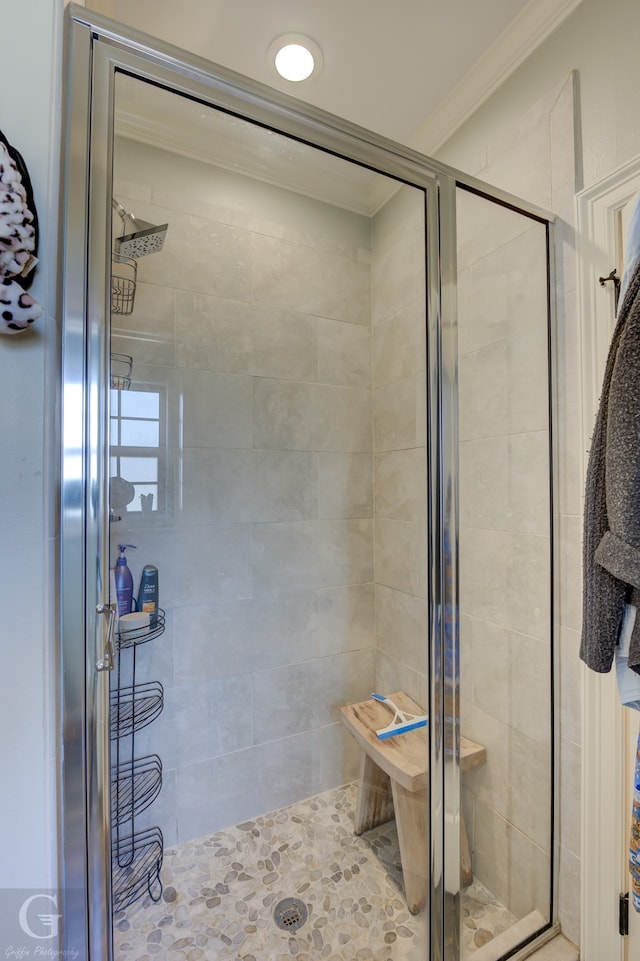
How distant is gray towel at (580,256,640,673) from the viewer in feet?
1.89

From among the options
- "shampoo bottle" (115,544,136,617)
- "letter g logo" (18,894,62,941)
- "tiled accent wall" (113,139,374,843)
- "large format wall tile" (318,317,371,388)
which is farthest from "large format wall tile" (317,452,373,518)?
"letter g logo" (18,894,62,941)

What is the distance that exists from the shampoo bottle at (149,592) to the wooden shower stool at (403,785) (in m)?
0.79

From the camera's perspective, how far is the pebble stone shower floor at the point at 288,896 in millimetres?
1055

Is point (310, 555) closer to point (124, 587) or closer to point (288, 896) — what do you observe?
point (124, 587)

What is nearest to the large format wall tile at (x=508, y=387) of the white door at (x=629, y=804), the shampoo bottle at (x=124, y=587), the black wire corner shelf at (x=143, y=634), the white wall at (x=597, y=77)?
the white door at (x=629, y=804)

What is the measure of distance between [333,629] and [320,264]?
4.68 ft

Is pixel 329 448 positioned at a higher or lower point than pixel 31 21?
lower

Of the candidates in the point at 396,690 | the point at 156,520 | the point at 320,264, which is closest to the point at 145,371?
the point at 156,520

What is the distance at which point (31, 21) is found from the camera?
564 mm

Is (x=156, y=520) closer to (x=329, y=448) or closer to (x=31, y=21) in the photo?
(x=329, y=448)

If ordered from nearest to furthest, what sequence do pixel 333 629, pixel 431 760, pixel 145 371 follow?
1. pixel 431 760
2. pixel 145 371
3. pixel 333 629

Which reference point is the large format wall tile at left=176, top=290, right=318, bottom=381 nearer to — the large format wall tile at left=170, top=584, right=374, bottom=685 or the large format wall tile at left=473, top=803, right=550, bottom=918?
the large format wall tile at left=170, top=584, right=374, bottom=685

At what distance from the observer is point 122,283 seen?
92 centimetres

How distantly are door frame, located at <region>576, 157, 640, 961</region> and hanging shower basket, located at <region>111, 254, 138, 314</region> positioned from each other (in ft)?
3.60
